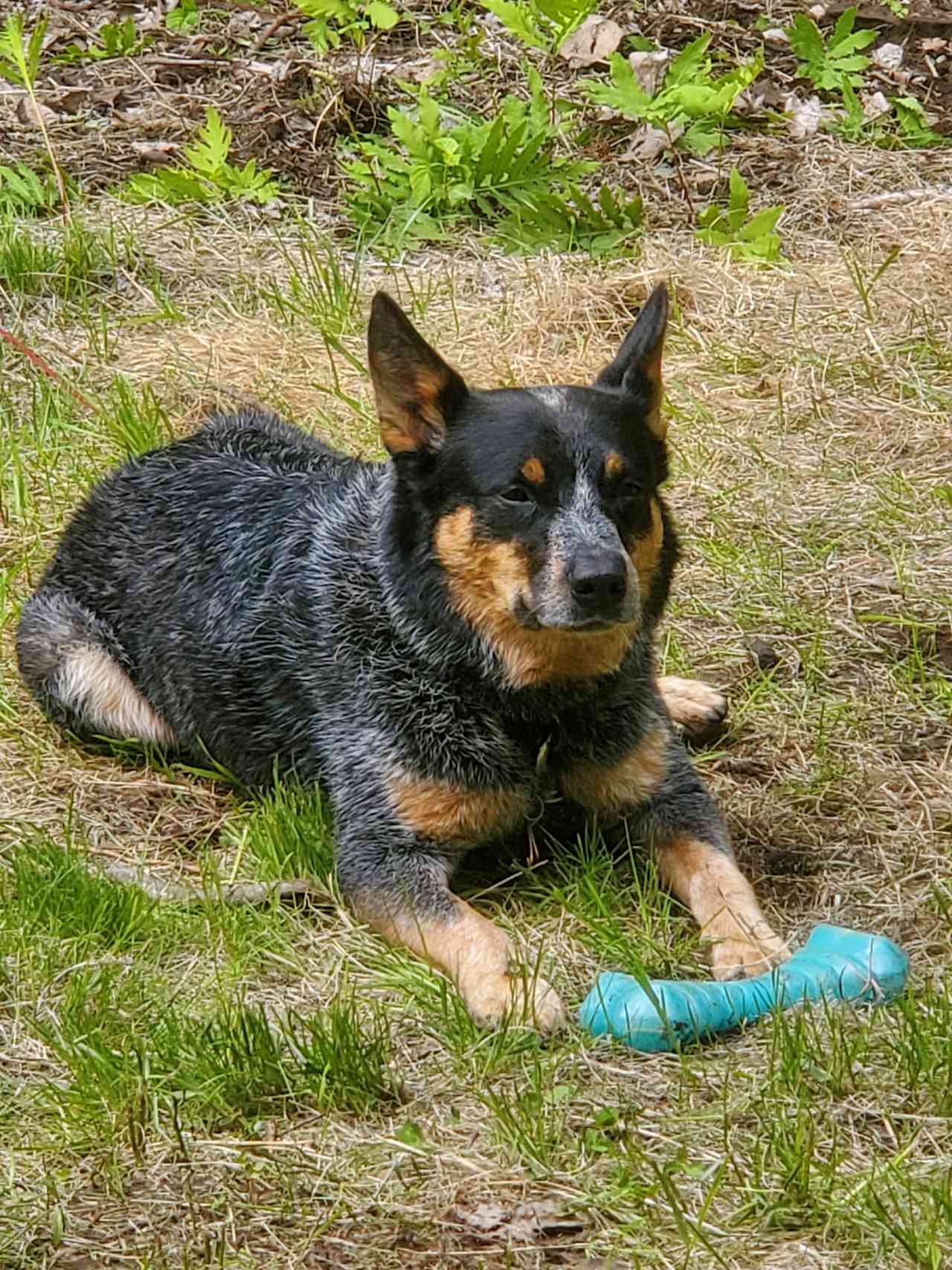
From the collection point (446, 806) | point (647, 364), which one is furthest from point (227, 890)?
point (647, 364)

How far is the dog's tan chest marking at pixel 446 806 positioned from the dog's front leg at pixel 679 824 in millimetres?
196

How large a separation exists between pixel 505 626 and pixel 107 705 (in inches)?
54.4

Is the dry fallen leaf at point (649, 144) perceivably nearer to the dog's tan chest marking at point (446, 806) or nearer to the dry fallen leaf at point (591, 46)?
the dry fallen leaf at point (591, 46)

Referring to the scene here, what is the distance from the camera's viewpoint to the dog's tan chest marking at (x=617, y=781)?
4566 mm

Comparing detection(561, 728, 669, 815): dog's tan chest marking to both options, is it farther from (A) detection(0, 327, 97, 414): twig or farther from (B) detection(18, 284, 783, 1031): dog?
(A) detection(0, 327, 97, 414): twig

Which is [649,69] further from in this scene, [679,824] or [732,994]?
[732,994]

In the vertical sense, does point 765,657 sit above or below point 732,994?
below

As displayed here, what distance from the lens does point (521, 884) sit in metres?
4.56

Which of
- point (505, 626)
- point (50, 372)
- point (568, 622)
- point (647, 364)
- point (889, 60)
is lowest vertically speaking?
point (50, 372)

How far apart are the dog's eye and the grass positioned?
2.75 ft

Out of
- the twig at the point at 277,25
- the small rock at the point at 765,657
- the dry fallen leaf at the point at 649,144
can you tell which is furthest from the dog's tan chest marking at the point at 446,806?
the twig at the point at 277,25

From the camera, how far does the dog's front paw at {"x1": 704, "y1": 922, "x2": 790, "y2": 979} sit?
158 inches

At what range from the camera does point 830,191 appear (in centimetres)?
812

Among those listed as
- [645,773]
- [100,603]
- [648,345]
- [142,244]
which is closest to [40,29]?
[142,244]
